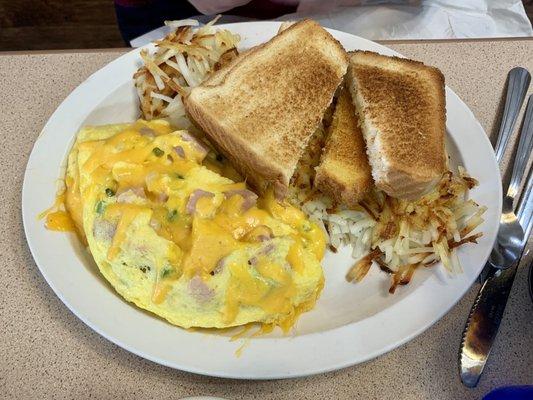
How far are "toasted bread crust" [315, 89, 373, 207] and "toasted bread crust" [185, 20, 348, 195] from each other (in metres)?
0.07

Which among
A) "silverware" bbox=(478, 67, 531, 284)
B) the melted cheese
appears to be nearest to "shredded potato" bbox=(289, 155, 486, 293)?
"silverware" bbox=(478, 67, 531, 284)

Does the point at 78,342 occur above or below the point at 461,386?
above

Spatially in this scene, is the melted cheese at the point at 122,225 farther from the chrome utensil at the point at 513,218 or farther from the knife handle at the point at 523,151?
the knife handle at the point at 523,151

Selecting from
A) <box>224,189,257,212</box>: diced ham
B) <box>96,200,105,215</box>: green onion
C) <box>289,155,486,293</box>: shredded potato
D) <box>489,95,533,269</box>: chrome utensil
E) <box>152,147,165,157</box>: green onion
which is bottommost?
<box>489,95,533,269</box>: chrome utensil

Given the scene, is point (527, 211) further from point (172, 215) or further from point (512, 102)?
point (172, 215)

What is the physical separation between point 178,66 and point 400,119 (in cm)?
69

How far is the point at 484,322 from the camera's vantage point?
4.29 ft

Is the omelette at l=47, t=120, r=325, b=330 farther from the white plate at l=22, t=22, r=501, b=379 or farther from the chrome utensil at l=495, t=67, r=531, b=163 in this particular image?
the chrome utensil at l=495, t=67, r=531, b=163

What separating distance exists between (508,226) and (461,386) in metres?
0.47

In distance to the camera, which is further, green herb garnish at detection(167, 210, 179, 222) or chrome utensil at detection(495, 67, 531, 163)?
chrome utensil at detection(495, 67, 531, 163)

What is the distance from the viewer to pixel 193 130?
1569mm

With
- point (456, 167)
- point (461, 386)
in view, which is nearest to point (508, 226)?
point (456, 167)

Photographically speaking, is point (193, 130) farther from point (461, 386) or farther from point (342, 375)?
point (461, 386)

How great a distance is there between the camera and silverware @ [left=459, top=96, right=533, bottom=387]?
1.27 meters
